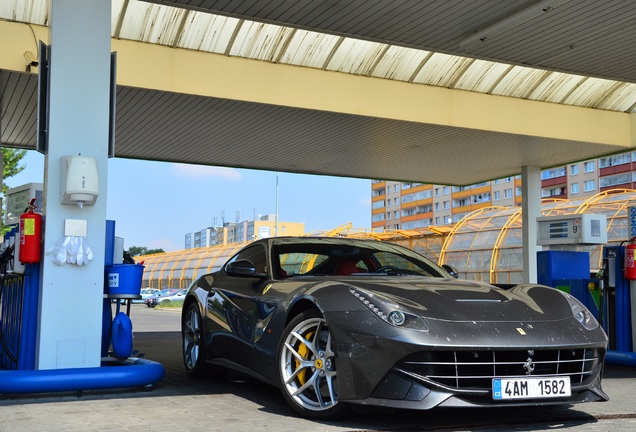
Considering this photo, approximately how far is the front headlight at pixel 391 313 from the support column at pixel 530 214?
46.2ft

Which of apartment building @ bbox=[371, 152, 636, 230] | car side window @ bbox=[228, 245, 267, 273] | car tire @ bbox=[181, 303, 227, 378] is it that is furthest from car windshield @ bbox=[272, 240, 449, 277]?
apartment building @ bbox=[371, 152, 636, 230]

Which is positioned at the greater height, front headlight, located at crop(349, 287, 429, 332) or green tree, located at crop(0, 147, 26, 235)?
green tree, located at crop(0, 147, 26, 235)

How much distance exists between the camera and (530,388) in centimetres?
474

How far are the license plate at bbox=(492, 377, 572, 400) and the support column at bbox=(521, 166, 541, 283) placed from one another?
1390cm

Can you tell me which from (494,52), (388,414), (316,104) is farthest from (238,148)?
(388,414)

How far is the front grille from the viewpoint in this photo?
466 centimetres

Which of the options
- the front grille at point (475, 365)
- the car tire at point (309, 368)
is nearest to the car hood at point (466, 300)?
the front grille at point (475, 365)

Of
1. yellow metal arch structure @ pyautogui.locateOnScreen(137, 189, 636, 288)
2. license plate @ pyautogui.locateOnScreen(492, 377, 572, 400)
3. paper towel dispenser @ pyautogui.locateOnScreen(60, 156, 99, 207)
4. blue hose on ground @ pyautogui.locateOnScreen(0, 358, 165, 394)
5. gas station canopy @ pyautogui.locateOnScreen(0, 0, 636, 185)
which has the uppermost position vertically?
gas station canopy @ pyautogui.locateOnScreen(0, 0, 636, 185)

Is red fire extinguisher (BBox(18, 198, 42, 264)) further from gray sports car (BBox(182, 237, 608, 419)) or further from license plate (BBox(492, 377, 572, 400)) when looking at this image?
license plate (BBox(492, 377, 572, 400))

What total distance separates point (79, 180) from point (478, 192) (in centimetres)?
11128

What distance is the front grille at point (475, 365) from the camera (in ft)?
15.3

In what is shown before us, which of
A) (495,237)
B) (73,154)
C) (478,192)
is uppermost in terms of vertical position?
(478,192)

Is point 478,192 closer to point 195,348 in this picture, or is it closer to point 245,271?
point 195,348

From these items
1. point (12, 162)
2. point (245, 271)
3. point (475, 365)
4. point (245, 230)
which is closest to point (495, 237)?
point (12, 162)
